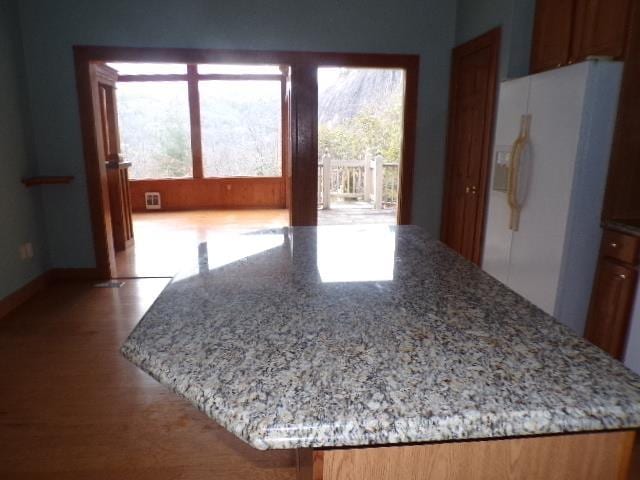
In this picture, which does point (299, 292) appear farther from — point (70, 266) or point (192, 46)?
point (70, 266)

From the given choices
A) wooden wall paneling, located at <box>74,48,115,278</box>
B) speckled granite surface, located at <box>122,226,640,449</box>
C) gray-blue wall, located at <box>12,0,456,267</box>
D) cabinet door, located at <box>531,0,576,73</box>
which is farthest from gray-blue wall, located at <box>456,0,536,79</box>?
wooden wall paneling, located at <box>74,48,115,278</box>

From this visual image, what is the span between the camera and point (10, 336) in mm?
2789

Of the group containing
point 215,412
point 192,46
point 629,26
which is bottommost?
point 215,412

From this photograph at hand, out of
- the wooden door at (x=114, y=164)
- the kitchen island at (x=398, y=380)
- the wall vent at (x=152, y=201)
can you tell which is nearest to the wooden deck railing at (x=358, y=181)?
the wall vent at (x=152, y=201)

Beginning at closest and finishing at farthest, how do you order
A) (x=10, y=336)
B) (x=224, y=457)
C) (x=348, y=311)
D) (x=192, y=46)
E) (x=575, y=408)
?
(x=575, y=408), (x=348, y=311), (x=224, y=457), (x=10, y=336), (x=192, y=46)

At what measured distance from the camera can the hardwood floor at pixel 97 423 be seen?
5.48 ft

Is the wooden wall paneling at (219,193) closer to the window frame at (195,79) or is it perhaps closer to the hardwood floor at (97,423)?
the window frame at (195,79)

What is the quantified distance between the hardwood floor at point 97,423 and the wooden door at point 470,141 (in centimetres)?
237

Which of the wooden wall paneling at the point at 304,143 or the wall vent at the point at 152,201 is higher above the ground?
the wooden wall paneling at the point at 304,143

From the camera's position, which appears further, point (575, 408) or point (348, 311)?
point (348, 311)

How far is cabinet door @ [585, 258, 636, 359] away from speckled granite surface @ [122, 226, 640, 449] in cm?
122

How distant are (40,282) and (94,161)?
1.12 m

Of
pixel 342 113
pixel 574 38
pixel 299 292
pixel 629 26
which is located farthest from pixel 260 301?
pixel 342 113

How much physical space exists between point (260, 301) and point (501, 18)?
291 cm
